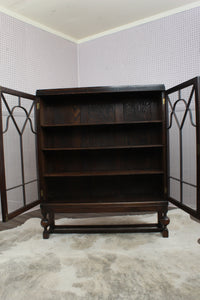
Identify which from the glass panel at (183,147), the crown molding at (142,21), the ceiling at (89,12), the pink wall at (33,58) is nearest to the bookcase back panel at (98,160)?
the glass panel at (183,147)

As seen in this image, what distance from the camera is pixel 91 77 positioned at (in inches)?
144

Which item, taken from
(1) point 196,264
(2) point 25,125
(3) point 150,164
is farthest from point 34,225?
(1) point 196,264

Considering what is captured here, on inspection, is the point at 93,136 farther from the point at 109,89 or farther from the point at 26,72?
the point at 26,72

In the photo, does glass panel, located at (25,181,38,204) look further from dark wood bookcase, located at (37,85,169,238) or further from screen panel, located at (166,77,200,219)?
screen panel, located at (166,77,200,219)

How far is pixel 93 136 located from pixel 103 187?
566 mm

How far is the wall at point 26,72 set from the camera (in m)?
2.46

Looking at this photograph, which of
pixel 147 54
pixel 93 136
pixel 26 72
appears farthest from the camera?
pixel 147 54

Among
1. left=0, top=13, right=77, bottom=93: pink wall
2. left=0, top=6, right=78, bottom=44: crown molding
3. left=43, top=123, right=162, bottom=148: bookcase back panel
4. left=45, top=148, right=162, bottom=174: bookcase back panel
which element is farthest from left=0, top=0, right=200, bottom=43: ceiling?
left=45, top=148, right=162, bottom=174: bookcase back panel

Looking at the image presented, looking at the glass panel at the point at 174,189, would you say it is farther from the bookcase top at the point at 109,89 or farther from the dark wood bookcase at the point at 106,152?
the bookcase top at the point at 109,89

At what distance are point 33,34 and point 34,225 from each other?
2.37 metres

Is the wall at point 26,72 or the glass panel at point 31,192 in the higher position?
the wall at point 26,72

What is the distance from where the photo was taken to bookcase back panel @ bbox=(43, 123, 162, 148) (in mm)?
2600

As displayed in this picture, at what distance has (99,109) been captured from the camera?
8.57 ft

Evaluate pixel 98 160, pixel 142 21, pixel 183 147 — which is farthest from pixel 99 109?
pixel 142 21
